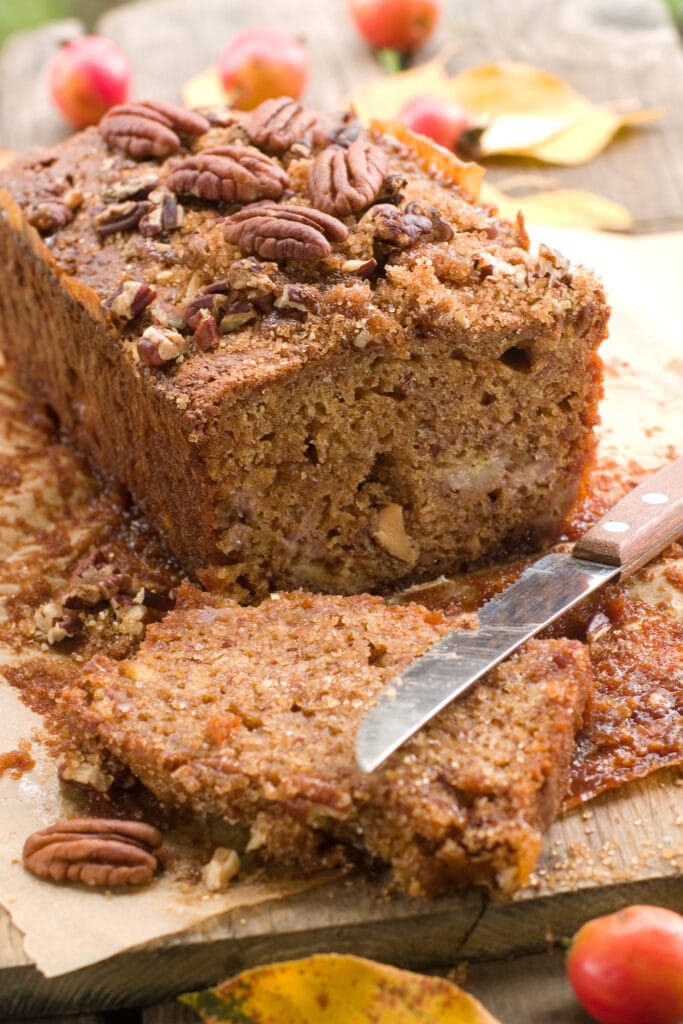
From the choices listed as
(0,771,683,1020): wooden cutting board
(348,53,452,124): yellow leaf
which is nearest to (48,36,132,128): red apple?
(348,53,452,124): yellow leaf

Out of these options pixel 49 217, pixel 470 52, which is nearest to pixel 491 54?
pixel 470 52

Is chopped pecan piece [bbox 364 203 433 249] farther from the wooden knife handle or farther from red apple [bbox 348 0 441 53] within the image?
red apple [bbox 348 0 441 53]

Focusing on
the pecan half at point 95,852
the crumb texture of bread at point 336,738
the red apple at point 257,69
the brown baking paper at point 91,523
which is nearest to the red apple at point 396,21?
the red apple at point 257,69

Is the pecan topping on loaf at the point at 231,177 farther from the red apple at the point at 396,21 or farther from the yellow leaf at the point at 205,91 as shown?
the red apple at the point at 396,21

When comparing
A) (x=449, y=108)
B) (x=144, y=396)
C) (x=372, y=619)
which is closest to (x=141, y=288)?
(x=144, y=396)

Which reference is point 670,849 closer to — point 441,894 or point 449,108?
point 441,894
